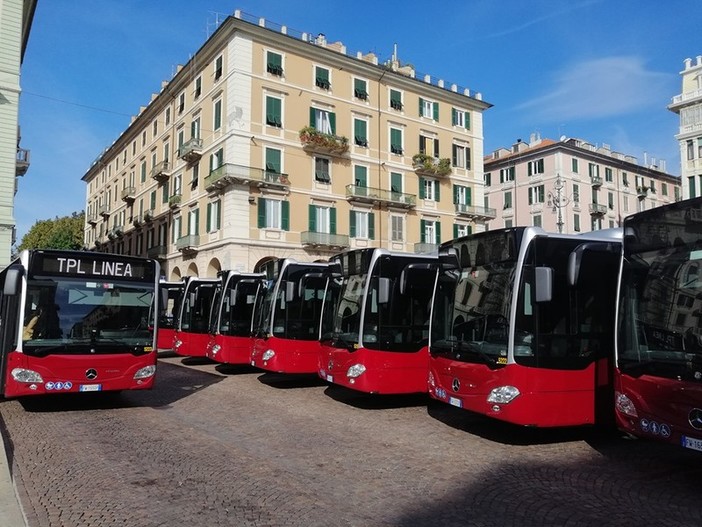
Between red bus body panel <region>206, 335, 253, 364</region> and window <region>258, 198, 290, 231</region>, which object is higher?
window <region>258, 198, 290, 231</region>

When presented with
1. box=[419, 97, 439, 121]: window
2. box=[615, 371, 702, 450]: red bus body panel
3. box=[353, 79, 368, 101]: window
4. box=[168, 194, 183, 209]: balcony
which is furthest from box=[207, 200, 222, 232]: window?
box=[615, 371, 702, 450]: red bus body panel

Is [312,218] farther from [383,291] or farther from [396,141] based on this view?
[383,291]

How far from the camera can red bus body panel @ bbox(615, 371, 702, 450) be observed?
5293 millimetres

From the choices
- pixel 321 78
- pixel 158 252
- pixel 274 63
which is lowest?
pixel 158 252

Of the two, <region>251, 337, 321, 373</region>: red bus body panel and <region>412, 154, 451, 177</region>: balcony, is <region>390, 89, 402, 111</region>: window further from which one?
<region>251, 337, 321, 373</region>: red bus body panel

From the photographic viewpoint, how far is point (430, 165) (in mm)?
39969

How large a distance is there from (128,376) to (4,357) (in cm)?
191

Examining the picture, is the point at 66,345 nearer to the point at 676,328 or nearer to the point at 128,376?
the point at 128,376

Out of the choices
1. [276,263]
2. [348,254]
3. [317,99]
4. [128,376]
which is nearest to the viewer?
[128,376]

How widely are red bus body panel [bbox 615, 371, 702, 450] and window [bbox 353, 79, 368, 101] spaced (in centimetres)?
3387

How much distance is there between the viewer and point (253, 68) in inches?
1303

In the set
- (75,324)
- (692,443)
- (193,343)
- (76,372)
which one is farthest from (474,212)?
(692,443)

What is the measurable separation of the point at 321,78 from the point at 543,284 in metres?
31.9

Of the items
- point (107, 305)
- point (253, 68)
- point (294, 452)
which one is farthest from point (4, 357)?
point (253, 68)
